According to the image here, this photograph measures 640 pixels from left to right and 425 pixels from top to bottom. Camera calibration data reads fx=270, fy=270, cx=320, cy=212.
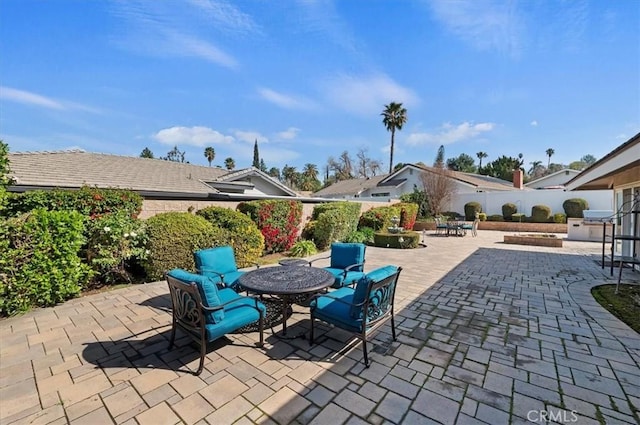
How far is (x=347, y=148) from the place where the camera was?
138ft

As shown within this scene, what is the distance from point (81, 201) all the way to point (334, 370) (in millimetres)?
6068

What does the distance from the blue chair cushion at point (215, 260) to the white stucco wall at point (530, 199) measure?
20.2 metres

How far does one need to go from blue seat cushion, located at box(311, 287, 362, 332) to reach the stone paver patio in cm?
37

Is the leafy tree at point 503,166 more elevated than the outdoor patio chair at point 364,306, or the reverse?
the leafy tree at point 503,166

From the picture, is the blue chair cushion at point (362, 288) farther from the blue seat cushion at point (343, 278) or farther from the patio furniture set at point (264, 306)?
the blue seat cushion at point (343, 278)

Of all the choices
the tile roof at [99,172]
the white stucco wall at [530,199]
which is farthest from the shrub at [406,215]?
the tile roof at [99,172]

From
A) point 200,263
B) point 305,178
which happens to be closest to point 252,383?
point 200,263

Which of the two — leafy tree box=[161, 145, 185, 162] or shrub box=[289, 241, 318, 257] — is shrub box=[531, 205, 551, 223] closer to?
shrub box=[289, 241, 318, 257]

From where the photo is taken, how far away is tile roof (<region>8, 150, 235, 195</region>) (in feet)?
26.5

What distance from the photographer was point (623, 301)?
495 centimetres

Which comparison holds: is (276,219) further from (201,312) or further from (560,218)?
(560,218)

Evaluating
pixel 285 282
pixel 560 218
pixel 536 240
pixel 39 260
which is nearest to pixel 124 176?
pixel 39 260

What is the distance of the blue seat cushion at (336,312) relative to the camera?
301 cm

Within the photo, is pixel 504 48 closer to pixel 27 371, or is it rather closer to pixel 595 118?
pixel 595 118
